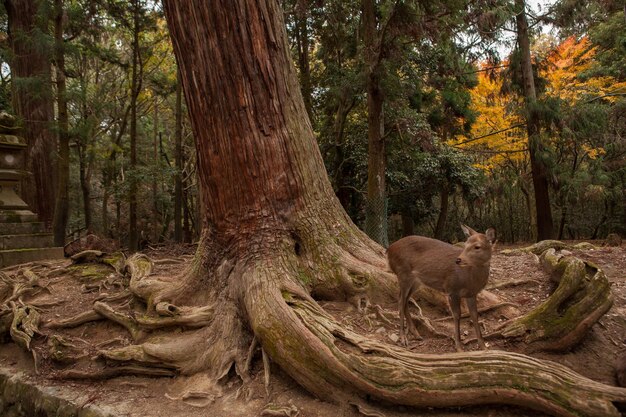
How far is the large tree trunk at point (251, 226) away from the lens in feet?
12.6

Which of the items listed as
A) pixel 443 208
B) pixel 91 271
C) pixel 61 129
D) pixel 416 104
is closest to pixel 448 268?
pixel 91 271

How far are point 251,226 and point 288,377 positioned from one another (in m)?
1.49

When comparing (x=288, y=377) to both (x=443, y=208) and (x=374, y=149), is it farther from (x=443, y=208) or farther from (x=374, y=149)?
(x=443, y=208)

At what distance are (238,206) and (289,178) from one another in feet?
1.89

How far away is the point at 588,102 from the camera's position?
47.8 feet

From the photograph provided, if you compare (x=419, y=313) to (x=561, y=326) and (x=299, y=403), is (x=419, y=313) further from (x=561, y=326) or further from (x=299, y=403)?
(x=299, y=403)

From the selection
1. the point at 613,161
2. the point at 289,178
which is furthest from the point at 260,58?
the point at 613,161

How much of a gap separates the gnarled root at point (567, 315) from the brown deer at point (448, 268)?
40cm

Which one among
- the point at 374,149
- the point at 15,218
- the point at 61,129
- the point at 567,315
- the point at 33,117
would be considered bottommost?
the point at 567,315

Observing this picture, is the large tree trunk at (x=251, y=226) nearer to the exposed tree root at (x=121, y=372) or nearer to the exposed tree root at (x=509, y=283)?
the exposed tree root at (x=121, y=372)

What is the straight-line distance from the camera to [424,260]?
12.4 ft

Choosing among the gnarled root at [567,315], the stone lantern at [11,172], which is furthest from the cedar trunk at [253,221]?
Result: the stone lantern at [11,172]

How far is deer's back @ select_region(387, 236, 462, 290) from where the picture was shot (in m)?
3.63

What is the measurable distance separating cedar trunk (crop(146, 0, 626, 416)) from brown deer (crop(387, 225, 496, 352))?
1.80 ft
